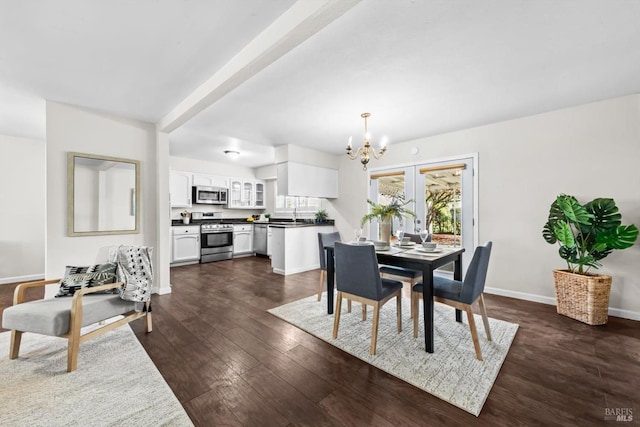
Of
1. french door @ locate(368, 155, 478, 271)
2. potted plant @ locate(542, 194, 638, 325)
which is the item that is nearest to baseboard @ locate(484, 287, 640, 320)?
potted plant @ locate(542, 194, 638, 325)

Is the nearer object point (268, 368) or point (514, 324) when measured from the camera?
point (268, 368)

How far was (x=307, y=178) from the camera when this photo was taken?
5.22 meters

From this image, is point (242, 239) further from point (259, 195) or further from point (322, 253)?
point (322, 253)

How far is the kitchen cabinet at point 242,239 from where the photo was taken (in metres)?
6.57

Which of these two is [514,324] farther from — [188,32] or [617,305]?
[188,32]

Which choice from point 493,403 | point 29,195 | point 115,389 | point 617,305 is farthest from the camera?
point 29,195

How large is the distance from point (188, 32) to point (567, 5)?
2.49 m

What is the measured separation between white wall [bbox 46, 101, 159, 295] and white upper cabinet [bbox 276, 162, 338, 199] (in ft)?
6.84

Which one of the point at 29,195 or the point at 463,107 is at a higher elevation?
the point at 463,107

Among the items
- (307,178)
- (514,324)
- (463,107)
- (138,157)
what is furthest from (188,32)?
(514,324)

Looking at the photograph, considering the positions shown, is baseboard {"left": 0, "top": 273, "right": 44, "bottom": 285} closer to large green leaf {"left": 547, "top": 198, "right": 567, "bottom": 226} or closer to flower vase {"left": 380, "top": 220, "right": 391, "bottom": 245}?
flower vase {"left": 380, "top": 220, "right": 391, "bottom": 245}

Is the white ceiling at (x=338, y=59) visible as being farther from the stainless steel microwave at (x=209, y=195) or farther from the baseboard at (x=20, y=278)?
the stainless steel microwave at (x=209, y=195)

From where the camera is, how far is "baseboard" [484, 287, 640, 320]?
291cm

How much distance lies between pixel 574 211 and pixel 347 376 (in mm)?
2982
